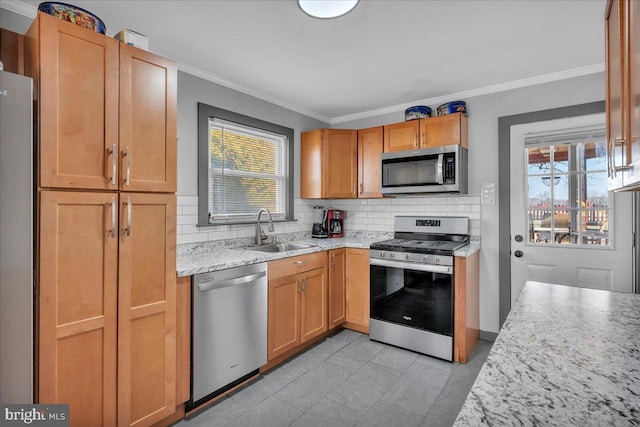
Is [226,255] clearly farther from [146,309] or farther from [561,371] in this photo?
[561,371]

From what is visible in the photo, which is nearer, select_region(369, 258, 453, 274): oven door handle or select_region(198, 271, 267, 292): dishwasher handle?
select_region(198, 271, 267, 292): dishwasher handle

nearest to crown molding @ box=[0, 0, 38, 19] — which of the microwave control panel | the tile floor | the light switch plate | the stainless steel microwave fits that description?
the tile floor

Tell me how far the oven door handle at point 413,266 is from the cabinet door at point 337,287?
34 cm

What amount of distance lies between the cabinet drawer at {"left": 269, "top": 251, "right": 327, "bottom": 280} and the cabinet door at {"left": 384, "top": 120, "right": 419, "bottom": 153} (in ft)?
4.49

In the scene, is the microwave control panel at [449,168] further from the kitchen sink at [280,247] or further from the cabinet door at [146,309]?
the cabinet door at [146,309]

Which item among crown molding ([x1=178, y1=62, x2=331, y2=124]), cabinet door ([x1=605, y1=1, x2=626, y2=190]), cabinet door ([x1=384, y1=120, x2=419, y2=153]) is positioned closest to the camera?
cabinet door ([x1=605, y1=1, x2=626, y2=190])

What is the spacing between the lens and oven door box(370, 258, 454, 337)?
277cm

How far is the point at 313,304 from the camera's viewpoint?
299cm

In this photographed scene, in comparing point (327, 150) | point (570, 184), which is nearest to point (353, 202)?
point (327, 150)

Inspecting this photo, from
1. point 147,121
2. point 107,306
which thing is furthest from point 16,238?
point 147,121

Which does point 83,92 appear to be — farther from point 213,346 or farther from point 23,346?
point 213,346

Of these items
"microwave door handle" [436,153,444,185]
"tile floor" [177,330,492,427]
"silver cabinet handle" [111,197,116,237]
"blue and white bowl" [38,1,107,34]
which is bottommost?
"tile floor" [177,330,492,427]

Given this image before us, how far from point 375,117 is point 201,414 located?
11.1 ft

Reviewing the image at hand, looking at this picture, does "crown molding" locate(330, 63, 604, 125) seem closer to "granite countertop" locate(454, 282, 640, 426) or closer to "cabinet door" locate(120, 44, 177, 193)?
"granite countertop" locate(454, 282, 640, 426)
